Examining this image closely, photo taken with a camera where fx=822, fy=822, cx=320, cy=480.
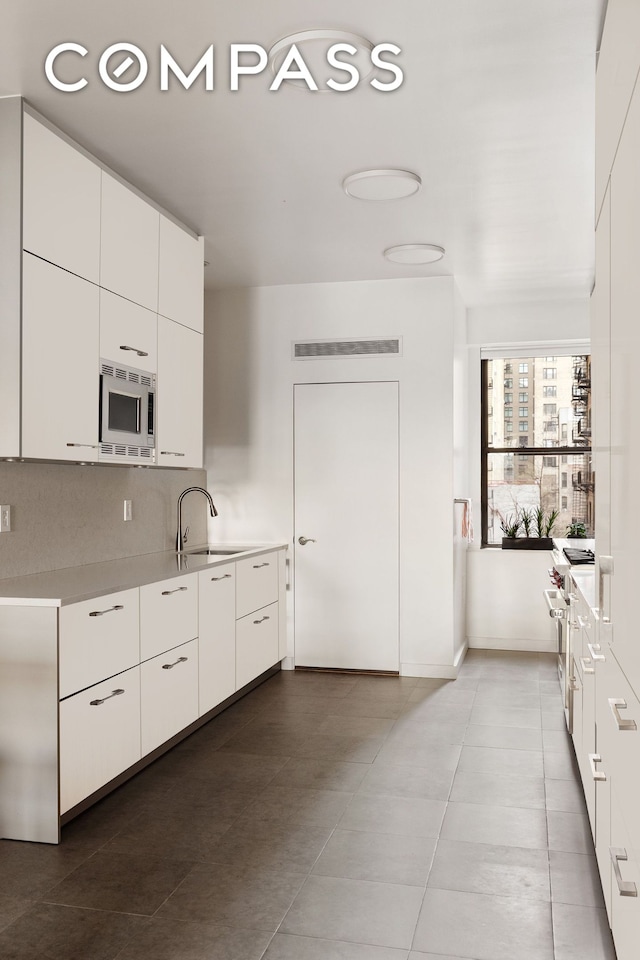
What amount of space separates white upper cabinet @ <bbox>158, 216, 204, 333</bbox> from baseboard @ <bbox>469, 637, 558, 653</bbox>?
341cm

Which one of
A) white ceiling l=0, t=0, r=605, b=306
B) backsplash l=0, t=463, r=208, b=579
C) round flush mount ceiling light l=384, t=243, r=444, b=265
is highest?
white ceiling l=0, t=0, r=605, b=306

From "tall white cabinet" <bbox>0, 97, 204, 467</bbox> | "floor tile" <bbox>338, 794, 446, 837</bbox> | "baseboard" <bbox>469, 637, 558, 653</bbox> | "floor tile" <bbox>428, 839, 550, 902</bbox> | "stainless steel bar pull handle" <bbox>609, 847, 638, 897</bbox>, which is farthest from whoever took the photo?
"baseboard" <bbox>469, 637, 558, 653</bbox>

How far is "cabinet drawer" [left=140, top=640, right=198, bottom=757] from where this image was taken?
3.45 metres

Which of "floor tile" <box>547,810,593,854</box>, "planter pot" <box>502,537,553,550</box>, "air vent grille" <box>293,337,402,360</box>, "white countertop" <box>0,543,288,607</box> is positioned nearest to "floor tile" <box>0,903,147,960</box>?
"white countertop" <box>0,543,288,607</box>

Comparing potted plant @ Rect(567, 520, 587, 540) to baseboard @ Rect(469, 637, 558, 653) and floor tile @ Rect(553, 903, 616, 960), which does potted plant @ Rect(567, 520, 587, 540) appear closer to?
baseboard @ Rect(469, 637, 558, 653)

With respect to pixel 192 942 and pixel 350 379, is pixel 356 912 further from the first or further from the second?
pixel 350 379

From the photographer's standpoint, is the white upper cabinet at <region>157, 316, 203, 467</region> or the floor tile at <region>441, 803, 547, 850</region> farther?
the white upper cabinet at <region>157, 316, 203, 467</region>

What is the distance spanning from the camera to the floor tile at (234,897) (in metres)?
2.39

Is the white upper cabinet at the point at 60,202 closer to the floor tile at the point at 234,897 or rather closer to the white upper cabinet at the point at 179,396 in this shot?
the white upper cabinet at the point at 179,396

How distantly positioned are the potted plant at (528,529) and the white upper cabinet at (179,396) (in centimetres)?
304

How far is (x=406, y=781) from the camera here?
3.52m

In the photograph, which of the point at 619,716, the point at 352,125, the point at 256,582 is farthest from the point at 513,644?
the point at 619,716

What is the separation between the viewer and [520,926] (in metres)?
2.34

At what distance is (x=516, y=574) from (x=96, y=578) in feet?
12.6
